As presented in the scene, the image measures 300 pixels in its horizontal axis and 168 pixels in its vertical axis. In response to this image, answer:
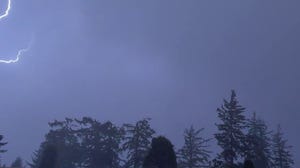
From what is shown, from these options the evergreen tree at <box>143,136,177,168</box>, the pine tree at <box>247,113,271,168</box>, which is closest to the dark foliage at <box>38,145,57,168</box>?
the evergreen tree at <box>143,136,177,168</box>

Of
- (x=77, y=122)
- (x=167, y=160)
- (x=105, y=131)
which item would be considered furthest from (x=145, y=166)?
(x=77, y=122)

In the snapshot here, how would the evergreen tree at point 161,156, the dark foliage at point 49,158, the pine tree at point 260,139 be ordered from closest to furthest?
1. the evergreen tree at point 161,156
2. the dark foliage at point 49,158
3. the pine tree at point 260,139

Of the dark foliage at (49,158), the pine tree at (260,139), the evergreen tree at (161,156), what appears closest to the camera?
the evergreen tree at (161,156)

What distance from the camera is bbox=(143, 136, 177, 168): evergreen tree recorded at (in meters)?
27.5

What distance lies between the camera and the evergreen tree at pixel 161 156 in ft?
90.2

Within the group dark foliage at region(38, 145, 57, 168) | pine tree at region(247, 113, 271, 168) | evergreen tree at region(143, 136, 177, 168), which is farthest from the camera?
pine tree at region(247, 113, 271, 168)

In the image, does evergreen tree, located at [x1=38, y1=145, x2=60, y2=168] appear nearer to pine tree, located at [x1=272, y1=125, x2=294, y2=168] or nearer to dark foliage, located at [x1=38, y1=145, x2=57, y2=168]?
dark foliage, located at [x1=38, y1=145, x2=57, y2=168]

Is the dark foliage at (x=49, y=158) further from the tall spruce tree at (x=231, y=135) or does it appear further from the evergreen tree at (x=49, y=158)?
the tall spruce tree at (x=231, y=135)

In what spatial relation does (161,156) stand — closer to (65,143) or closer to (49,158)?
(49,158)

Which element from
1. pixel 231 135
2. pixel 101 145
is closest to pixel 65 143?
pixel 101 145

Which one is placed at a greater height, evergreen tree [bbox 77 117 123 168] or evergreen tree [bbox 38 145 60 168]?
evergreen tree [bbox 77 117 123 168]

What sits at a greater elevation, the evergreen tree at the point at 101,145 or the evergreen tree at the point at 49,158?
the evergreen tree at the point at 101,145

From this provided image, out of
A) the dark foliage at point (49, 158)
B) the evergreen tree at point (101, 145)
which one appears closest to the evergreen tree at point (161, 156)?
the dark foliage at point (49, 158)

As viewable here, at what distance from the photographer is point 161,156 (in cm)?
2777
